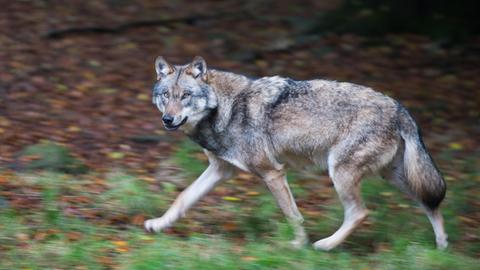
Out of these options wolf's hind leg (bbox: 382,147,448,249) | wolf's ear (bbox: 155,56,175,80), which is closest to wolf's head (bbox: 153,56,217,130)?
wolf's ear (bbox: 155,56,175,80)

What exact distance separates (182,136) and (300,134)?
3.09 meters

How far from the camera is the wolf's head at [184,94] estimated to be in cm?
662

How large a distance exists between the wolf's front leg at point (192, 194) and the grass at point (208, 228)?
14 centimetres

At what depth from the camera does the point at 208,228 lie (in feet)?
23.0

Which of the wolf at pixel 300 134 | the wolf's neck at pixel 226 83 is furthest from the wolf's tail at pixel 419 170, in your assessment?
the wolf's neck at pixel 226 83

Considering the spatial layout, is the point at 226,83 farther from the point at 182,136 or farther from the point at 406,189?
the point at 182,136

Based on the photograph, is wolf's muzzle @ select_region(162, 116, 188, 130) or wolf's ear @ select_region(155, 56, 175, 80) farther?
wolf's ear @ select_region(155, 56, 175, 80)

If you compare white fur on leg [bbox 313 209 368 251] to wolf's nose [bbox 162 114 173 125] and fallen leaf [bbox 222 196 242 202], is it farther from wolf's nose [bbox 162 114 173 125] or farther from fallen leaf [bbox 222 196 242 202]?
wolf's nose [bbox 162 114 173 125]

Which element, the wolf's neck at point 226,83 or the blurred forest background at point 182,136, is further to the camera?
the wolf's neck at point 226,83

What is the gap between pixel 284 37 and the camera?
520 inches

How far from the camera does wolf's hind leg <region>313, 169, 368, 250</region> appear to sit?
655 centimetres

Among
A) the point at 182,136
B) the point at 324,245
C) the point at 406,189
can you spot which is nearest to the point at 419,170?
the point at 406,189

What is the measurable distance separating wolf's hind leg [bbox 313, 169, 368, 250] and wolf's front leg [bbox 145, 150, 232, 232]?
1.04 m

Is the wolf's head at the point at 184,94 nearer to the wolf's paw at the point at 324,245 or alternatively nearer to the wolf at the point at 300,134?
the wolf at the point at 300,134
